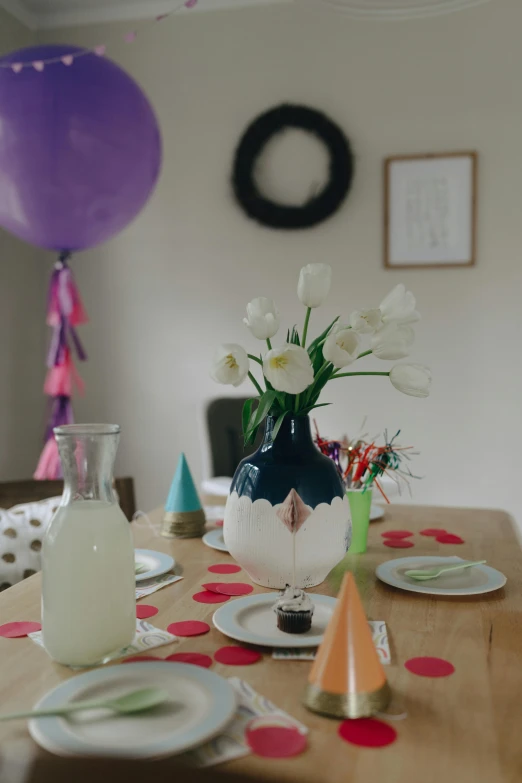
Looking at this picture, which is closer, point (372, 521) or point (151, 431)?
point (372, 521)

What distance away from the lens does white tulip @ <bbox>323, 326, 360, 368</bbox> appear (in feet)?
3.20

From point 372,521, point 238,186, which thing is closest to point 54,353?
point 238,186

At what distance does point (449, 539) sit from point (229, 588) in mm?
524

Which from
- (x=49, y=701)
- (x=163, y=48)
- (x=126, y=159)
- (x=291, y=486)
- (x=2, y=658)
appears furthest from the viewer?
(x=163, y=48)

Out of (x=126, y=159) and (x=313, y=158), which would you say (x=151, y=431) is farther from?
(x=126, y=159)

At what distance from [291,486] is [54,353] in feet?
6.92

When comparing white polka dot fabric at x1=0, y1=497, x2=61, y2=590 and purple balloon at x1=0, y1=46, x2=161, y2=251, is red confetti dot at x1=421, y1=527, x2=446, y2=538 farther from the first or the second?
purple balloon at x1=0, y1=46, x2=161, y2=251

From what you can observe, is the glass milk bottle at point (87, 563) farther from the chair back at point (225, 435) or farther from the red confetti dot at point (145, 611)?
the chair back at point (225, 435)

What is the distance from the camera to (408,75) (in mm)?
2781

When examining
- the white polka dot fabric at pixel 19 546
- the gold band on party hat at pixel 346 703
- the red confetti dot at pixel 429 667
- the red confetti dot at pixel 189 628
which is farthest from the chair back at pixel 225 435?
the gold band on party hat at pixel 346 703

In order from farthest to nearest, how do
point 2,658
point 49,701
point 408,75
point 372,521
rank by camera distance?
point 408,75
point 372,521
point 2,658
point 49,701

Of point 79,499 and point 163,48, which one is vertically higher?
point 163,48

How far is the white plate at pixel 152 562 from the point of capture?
3.48ft

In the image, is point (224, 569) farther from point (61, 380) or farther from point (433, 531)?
point (61, 380)
